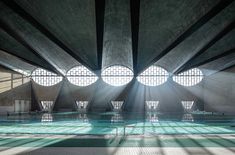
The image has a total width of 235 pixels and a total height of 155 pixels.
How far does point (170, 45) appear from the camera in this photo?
20.9 metres

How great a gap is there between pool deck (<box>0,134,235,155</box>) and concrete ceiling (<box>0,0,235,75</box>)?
7322 millimetres

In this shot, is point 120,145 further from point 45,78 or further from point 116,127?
point 45,78

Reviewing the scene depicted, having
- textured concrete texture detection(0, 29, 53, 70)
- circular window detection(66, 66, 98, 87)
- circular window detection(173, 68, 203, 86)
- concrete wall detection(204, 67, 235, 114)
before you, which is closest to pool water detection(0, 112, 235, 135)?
textured concrete texture detection(0, 29, 53, 70)

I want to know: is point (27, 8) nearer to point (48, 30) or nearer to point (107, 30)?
point (48, 30)

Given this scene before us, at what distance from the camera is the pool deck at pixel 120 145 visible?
24.2ft

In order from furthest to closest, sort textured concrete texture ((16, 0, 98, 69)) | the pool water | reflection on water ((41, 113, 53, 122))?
reflection on water ((41, 113, 53, 122)) → textured concrete texture ((16, 0, 98, 69)) → the pool water

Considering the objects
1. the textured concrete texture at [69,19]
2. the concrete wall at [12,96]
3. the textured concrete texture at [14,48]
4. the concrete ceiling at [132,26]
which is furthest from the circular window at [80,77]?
the textured concrete texture at [69,19]

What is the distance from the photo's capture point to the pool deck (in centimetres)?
739

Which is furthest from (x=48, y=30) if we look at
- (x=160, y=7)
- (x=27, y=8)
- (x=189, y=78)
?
(x=189, y=78)

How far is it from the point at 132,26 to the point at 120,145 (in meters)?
10.00

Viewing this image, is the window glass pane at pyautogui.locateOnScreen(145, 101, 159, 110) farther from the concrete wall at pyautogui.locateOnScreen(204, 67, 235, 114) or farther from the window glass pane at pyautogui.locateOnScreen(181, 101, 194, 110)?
the concrete wall at pyautogui.locateOnScreen(204, 67, 235, 114)

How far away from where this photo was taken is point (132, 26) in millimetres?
16766

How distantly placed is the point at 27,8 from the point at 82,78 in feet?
82.0

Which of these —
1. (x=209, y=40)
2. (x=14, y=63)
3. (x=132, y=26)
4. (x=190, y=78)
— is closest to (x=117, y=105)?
(x=190, y=78)
